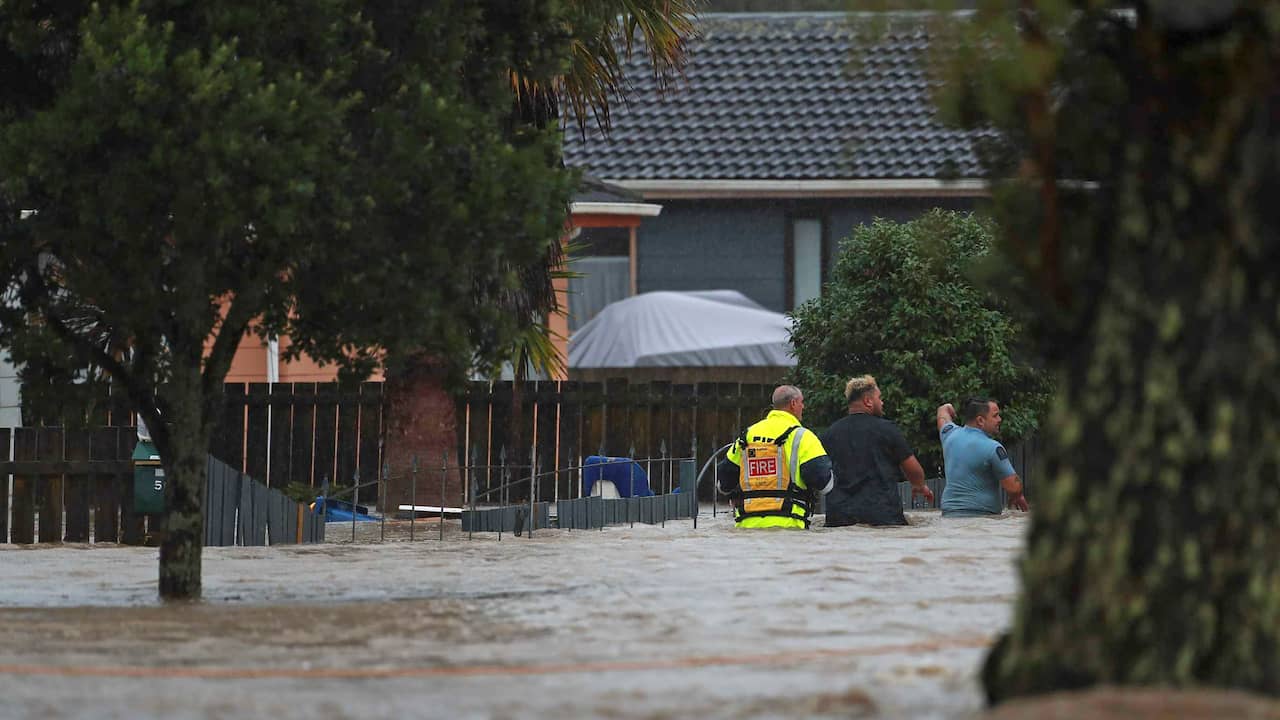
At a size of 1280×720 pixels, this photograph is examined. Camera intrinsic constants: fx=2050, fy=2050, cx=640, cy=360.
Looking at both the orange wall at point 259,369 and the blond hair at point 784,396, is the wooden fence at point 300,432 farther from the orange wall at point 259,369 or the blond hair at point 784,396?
the blond hair at point 784,396

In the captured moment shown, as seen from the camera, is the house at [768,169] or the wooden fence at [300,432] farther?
the house at [768,169]

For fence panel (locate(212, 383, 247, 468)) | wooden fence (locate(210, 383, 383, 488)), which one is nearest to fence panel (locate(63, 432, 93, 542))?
wooden fence (locate(210, 383, 383, 488))

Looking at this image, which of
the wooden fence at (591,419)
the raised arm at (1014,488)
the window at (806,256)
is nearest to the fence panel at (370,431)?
the wooden fence at (591,419)

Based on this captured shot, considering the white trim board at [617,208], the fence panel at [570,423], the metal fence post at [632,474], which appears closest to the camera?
the metal fence post at [632,474]

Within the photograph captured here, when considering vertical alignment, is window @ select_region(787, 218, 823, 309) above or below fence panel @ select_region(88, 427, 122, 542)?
above

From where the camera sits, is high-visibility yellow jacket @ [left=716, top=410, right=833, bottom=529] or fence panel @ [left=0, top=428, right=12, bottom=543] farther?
high-visibility yellow jacket @ [left=716, top=410, right=833, bottom=529]

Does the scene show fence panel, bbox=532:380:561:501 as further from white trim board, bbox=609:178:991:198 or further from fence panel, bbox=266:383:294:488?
white trim board, bbox=609:178:991:198

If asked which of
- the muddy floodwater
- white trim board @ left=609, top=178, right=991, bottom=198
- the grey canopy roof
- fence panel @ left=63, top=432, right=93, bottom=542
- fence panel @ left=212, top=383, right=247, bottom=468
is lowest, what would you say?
the muddy floodwater

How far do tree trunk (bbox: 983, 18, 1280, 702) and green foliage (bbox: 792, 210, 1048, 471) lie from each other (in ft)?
44.2

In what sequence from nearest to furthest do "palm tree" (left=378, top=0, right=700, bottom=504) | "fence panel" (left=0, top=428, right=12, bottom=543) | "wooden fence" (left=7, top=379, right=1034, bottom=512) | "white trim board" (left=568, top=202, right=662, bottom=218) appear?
"fence panel" (left=0, top=428, right=12, bottom=543) → "palm tree" (left=378, top=0, right=700, bottom=504) → "wooden fence" (left=7, top=379, right=1034, bottom=512) → "white trim board" (left=568, top=202, right=662, bottom=218)

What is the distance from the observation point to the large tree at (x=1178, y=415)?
18.8ft

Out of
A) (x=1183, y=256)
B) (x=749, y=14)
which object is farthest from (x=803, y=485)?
(x=749, y=14)

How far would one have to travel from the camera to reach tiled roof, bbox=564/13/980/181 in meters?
28.2

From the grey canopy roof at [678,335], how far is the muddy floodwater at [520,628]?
10.3 metres
